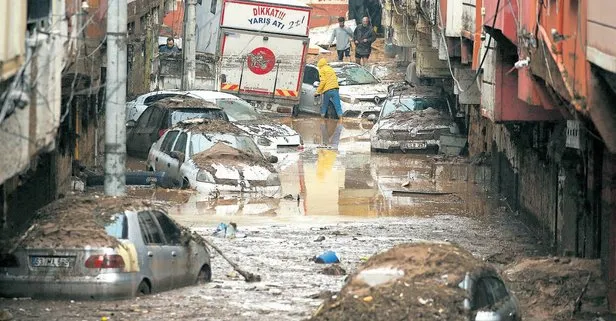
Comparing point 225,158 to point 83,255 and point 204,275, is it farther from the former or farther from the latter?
point 83,255

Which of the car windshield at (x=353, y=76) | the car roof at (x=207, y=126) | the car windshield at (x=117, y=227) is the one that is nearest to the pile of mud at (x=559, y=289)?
the car windshield at (x=117, y=227)

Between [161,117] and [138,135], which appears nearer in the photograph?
[161,117]

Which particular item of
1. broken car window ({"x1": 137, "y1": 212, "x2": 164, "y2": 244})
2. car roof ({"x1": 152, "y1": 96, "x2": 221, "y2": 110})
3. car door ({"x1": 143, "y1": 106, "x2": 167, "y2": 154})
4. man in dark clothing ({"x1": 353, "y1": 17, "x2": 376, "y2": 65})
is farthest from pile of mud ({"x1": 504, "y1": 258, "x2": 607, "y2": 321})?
man in dark clothing ({"x1": 353, "y1": 17, "x2": 376, "y2": 65})

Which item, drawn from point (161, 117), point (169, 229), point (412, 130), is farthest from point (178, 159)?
point (169, 229)

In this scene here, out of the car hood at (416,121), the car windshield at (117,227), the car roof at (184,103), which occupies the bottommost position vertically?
the car windshield at (117,227)

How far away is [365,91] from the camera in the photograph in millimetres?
47062

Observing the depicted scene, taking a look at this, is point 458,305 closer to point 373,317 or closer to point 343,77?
point 373,317

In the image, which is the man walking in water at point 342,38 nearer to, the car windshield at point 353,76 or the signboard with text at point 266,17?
the car windshield at point 353,76

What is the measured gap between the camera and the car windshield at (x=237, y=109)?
3703cm

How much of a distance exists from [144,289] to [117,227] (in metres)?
0.80

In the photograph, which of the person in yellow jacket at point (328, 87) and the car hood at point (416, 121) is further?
the person in yellow jacket at point (328, 87)

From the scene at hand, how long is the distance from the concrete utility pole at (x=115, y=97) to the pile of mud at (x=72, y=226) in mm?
2102

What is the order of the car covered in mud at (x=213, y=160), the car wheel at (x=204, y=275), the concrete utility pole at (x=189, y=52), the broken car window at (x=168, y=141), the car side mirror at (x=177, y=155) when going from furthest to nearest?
the concrete utility pole at (x=189, y=52), the broken car window at (x=168, y=141), the car side mirror at (x=177, y=155), the car covered in mud at (x=213, y=160), the car wheel at (x=204, y=275)

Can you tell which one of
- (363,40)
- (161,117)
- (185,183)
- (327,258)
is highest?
(363,40)
